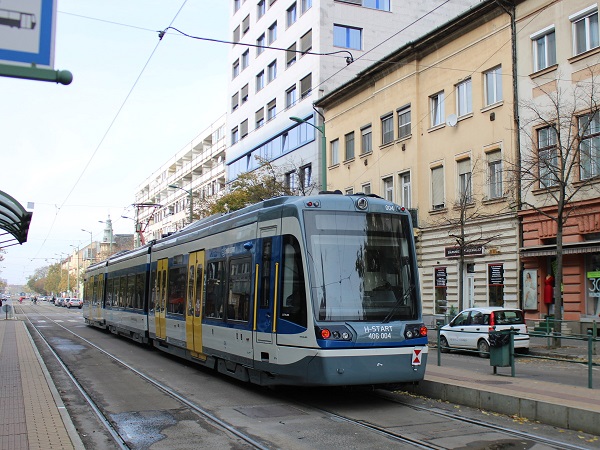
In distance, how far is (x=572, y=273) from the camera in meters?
22.4

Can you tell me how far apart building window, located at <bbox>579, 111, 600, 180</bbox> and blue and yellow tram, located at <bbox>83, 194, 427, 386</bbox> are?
13.4 meters

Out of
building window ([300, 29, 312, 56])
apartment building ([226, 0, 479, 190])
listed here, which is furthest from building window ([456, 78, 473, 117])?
building window ([300, 29, 312, 56])

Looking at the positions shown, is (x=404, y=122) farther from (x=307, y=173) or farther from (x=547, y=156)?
(x=547, y=156)

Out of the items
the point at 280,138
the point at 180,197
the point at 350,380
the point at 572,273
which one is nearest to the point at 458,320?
the point at 572,273

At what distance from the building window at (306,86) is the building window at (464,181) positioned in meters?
16.1

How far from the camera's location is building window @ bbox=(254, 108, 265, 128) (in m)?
49.6

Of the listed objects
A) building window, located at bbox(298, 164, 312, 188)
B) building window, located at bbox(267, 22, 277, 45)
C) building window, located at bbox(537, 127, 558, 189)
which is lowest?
building window, located at bbox(537, 127, 558, 189)

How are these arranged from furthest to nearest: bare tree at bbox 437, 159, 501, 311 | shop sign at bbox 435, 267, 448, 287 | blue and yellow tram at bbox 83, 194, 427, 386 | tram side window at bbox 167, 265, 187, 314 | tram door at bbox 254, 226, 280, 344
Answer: shop sign at bbox 435, 267, 448, 287
bare tree at bbox 437, 159, 501, 311
tram side window at bbox 167, 265, 187, 314
tram door at bbox 254, 226, 280, 344
blue and yellow tram at bbox 83, 194, 427, 386

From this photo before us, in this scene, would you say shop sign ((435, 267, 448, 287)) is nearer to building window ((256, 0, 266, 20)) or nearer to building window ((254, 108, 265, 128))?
building window ((254, 108, 265, 128))

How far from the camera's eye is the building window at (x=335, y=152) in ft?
125

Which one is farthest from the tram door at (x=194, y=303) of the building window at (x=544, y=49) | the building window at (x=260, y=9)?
the building window at (x=260, y=9)

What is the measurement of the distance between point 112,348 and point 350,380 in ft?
45.4

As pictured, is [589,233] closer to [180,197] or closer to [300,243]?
[300,243]

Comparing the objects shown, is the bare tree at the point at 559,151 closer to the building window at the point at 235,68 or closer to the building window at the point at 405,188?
the building window at the point at 405,188
